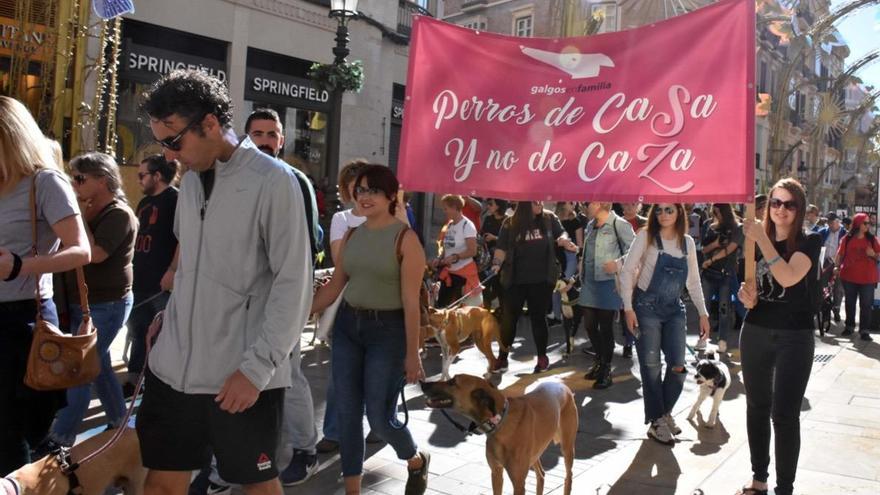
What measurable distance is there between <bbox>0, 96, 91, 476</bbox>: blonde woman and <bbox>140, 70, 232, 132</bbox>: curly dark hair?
2.61ft

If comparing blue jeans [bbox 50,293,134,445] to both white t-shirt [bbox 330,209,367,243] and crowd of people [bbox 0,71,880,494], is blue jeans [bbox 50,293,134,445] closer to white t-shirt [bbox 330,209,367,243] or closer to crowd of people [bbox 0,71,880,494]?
crowd of people [bbox 0,71,880,494]

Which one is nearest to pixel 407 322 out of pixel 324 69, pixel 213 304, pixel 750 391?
pixel 213 304

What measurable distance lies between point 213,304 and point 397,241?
145 centimetres

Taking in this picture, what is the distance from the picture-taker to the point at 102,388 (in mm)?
4906

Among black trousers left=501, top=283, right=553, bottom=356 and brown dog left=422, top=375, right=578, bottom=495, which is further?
black trousers left=501, top=283, right=553, bottom=356

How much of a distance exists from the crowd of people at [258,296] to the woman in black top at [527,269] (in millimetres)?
46

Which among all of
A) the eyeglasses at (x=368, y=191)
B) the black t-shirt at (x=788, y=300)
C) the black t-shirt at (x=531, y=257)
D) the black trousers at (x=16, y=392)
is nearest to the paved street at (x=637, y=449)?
the black t-shirt at (x=531, y=257)

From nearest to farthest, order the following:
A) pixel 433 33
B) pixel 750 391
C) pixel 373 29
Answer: pixel 750 391 → pixel 433 33 → pixel 373 29

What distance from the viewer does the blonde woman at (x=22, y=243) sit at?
3023 millimetres

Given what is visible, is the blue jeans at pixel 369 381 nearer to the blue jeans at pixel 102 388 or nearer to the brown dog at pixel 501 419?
the brown dog at pixel 501 419

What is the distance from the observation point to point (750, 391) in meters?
4.33

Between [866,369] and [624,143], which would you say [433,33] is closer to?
[624,143]

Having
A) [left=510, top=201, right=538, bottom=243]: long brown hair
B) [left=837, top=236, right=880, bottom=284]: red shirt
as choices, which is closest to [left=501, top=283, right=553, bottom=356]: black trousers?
[left=510, top=201, right=538, bottom=243]: long brown hair

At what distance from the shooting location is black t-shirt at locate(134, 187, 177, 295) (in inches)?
215
